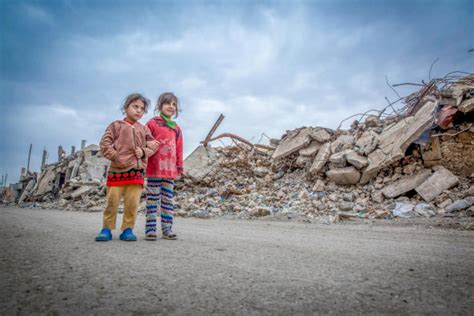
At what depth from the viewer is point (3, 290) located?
956mm

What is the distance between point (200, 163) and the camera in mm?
9758

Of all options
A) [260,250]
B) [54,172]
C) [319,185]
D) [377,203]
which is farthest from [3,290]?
[54,172]

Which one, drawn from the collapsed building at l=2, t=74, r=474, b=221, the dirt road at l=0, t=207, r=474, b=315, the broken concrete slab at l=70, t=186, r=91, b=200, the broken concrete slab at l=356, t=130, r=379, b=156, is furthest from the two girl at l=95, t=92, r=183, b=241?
the broken concrete slab at l=70, t=186, r=91, b=200

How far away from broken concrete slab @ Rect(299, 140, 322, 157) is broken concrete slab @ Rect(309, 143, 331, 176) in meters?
0.34

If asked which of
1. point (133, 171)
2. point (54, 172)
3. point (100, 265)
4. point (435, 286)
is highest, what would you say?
point (54, 172)

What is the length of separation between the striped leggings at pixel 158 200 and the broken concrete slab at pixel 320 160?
5045 mm

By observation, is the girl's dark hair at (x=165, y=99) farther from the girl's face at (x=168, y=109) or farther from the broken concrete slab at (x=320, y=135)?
the broken concrete slab at (x=320, y=135)

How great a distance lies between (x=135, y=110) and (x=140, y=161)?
0.57 metres

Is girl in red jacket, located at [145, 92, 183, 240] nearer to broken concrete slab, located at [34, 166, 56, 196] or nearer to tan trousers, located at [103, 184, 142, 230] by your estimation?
tan trousers, located at [103, 184, 142, 230]

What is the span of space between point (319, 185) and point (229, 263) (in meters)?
5.58

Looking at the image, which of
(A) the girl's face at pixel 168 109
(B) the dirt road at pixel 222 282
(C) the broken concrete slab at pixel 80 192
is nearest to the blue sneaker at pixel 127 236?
(B) the dirt road at pixel 222 282

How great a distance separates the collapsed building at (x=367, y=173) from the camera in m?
5.21

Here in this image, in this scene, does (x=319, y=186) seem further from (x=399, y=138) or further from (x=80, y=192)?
(x=80, y=192)

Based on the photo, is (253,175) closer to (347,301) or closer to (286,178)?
(286,178)
